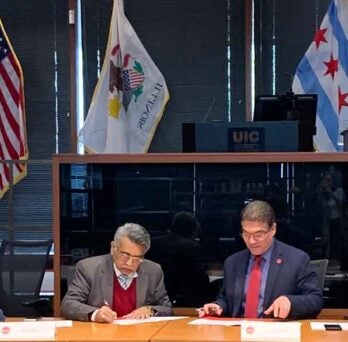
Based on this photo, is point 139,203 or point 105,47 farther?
point 105,47

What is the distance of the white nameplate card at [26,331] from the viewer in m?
3.11

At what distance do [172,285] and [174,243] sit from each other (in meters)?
0.23

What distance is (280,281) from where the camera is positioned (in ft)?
12.2

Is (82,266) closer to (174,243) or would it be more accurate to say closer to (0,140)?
(174,243)

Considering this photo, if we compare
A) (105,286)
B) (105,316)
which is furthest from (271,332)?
(105,286)

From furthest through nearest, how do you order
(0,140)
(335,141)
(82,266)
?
(0,140) < (335,141) < (82,266)

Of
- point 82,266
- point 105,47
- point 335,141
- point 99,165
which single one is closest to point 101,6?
point 105,47

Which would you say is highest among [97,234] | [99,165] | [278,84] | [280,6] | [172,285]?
[280,6]

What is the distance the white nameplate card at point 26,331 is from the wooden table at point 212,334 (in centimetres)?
44

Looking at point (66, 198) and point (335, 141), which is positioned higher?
point (335, 141)

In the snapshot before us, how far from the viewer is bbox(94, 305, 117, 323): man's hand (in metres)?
3.54

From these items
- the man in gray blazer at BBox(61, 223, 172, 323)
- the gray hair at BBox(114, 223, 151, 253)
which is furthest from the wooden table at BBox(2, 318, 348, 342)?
the gray hair at BBox(114, 223, 151, 253)

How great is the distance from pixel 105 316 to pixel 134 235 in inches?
17.7

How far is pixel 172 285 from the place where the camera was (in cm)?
421
